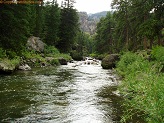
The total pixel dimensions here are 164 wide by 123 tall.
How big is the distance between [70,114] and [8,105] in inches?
116

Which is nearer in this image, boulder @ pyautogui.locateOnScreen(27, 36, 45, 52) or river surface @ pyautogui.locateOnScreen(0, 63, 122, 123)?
river surface @ pyautogui.locateOnScreen(0, 63, 122, 123)

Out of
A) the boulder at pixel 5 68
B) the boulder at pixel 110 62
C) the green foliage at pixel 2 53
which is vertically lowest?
the boulder at pixel 110 62

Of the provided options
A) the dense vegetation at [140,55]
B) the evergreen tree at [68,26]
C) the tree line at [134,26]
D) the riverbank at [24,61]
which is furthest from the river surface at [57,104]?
the evergreen tree at [68,26]

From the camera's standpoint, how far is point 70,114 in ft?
30.5

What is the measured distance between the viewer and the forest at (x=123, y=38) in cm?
772

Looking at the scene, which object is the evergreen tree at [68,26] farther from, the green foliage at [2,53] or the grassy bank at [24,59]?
the green foliage at [2,53]

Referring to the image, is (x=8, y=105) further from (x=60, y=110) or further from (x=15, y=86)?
(x=15, y=86)

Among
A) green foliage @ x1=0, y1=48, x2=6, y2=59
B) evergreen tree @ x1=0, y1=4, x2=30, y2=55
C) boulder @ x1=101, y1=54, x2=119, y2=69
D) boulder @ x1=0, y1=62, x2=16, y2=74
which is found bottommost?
boulder @ x1=101, y1=54, x2=119, y2=69

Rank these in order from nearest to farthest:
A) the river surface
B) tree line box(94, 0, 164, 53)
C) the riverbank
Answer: the river surface → the riverbank → tree line box(94, 0, 164, 53)

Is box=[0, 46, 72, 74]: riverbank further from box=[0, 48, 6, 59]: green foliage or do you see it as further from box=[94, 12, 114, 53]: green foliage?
box=[94, 12, 114, 53]: green foliage

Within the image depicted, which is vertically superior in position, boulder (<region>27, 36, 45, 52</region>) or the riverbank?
boulder (<region>27, 36, 45, 52</region>)

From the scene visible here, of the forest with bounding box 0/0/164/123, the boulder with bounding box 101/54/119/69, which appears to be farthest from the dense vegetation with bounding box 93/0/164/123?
the boulder with bounding box 101/54/119/69

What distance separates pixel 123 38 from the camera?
46188mm

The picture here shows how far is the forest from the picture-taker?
7719mm
